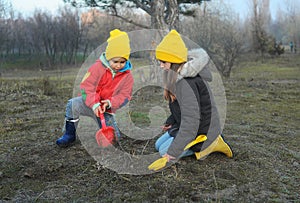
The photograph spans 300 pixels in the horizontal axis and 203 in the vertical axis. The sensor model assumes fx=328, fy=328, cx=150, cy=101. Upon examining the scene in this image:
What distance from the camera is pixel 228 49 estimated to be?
12234 millimetres

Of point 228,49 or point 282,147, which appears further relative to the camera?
point 228,49

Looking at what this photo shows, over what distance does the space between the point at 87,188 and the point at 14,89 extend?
650cm

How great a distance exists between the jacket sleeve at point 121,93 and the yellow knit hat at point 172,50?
0.81m

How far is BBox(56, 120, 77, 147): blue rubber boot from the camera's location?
2951mm

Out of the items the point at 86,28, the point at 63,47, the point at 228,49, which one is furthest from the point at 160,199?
the point at 86,28

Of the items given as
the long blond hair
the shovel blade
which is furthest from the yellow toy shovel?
the shovel blade

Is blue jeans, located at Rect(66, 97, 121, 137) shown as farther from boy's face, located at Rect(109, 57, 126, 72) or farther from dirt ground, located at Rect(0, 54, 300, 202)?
boy's face, located at Rect(109, 57, 126, 72)

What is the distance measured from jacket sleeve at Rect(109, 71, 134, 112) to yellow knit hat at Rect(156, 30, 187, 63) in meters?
0.81

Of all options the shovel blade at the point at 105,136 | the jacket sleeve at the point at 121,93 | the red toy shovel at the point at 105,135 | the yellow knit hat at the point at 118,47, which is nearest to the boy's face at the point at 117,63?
the yellow knit hat at the point at 118,47

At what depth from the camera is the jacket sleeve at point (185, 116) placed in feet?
7.34

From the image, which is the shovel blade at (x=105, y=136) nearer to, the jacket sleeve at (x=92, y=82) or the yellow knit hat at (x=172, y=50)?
the jacket sleeve at (x=92, y=82)

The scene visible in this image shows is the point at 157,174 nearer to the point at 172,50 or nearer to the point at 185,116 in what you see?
the point at 185,116

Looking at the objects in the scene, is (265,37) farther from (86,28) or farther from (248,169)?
(248,169)

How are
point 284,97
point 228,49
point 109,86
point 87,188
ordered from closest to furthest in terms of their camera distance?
point 87,188 → point 109,86 → point 284,97 → point 228,49
